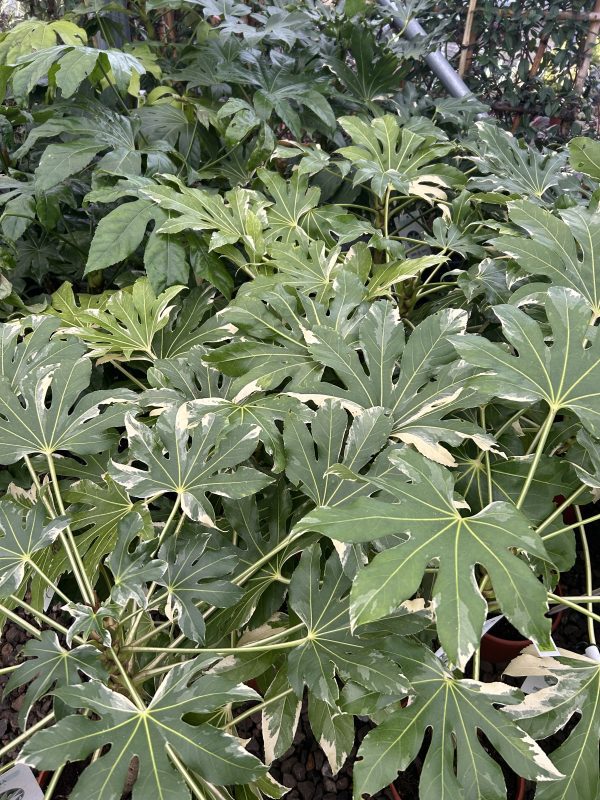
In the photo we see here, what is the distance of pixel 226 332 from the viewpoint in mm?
1111

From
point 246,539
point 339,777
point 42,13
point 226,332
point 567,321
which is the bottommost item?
point 339,777

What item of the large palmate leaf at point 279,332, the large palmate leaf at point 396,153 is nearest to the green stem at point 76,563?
the large palmate leaf at point 279,332

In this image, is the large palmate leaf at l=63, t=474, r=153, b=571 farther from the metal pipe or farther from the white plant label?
the metal pipe

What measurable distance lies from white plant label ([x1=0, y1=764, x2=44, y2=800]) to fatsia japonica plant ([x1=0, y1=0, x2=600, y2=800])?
7cm

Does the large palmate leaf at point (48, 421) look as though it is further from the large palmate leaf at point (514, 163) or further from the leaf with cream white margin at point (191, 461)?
the large palmate leaf at point (514, 163)

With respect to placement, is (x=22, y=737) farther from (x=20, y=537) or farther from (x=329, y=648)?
(x=329, y=648)

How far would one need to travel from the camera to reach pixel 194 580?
0.76 metres

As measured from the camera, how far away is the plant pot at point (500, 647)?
46.4 inches

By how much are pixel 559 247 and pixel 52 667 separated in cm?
94

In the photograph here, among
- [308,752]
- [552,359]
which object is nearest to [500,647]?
[308,752]

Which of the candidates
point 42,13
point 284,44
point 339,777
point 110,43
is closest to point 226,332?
point 339,777

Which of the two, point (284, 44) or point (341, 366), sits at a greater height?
point (284, 44)

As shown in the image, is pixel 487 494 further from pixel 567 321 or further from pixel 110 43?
pixel 110 43

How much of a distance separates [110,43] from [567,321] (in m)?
1.73
